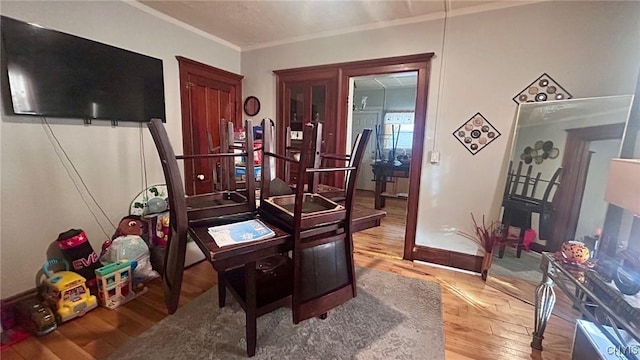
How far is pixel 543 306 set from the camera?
169cm

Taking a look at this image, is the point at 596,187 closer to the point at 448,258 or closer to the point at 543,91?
the point at 543,91

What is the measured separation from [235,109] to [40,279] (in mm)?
2750

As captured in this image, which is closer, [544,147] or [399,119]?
[544,147]

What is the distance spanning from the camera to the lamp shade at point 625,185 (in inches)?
50.9

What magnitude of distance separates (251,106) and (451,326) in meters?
3.55

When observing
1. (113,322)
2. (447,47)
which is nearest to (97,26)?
(113,322)

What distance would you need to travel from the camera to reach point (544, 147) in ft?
7.95

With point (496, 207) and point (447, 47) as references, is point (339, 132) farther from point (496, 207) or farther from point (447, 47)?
point (496, 207)

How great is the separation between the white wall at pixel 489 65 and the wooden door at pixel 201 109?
1.43 meters

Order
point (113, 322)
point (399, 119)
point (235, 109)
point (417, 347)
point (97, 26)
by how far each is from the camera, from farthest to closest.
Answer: point (399, 119)
point (235, 109)
point (97, 26)
point (113, 322)
point (417, 347)

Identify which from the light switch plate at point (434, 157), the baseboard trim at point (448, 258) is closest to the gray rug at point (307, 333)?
the baseboard trim at point (448, 258)

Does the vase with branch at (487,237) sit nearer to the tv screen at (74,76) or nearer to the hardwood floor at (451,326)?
the hardwood floor at (451,326)

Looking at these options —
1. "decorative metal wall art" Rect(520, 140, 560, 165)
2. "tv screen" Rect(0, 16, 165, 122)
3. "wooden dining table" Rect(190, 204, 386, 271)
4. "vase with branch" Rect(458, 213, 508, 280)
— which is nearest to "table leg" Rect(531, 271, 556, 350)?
"vase with branch" Rect(458, 213, 508, 280)

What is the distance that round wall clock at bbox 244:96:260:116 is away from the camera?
12.9 ft
